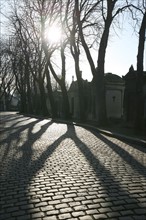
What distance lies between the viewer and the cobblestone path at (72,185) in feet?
15.1

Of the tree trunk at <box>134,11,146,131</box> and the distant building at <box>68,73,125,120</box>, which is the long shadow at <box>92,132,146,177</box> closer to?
the tree trunk at <box>134,11,146,131</box>

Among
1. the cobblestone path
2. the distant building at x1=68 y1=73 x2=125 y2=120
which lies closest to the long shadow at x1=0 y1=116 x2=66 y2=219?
the cobblestone path

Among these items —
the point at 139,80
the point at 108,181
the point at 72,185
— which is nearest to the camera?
the point at 72,185

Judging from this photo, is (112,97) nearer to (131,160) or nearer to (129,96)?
(129,96)

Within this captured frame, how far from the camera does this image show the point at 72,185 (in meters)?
6.04

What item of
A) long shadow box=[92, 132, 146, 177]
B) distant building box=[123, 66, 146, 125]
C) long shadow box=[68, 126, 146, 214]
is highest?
distant building box=[123, 66, 146, 125]

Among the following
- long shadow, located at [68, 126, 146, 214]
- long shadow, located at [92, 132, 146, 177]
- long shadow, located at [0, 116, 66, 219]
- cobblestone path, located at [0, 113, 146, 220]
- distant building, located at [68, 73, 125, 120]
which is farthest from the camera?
distant building, located at [68, 73, 125, 120]

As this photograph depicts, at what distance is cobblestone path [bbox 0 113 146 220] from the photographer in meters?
4.60

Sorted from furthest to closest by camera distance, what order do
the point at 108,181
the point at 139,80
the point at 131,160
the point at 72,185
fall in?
the point at 139,80
the point at 131,160
the point at 108,181
the point at 72,185

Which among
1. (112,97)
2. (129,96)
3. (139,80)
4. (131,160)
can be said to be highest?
(139,80)

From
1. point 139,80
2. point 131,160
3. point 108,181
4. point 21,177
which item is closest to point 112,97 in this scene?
point 139,80

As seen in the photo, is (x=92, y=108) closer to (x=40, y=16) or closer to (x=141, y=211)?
(x=40, y=16)

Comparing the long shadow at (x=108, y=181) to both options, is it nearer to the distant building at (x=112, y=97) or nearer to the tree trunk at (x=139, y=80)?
the tree trunk at (x=139, y=80)

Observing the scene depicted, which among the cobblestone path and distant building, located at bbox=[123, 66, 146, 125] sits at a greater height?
distant building, located at bbox=[123, 66, 146, 125]
